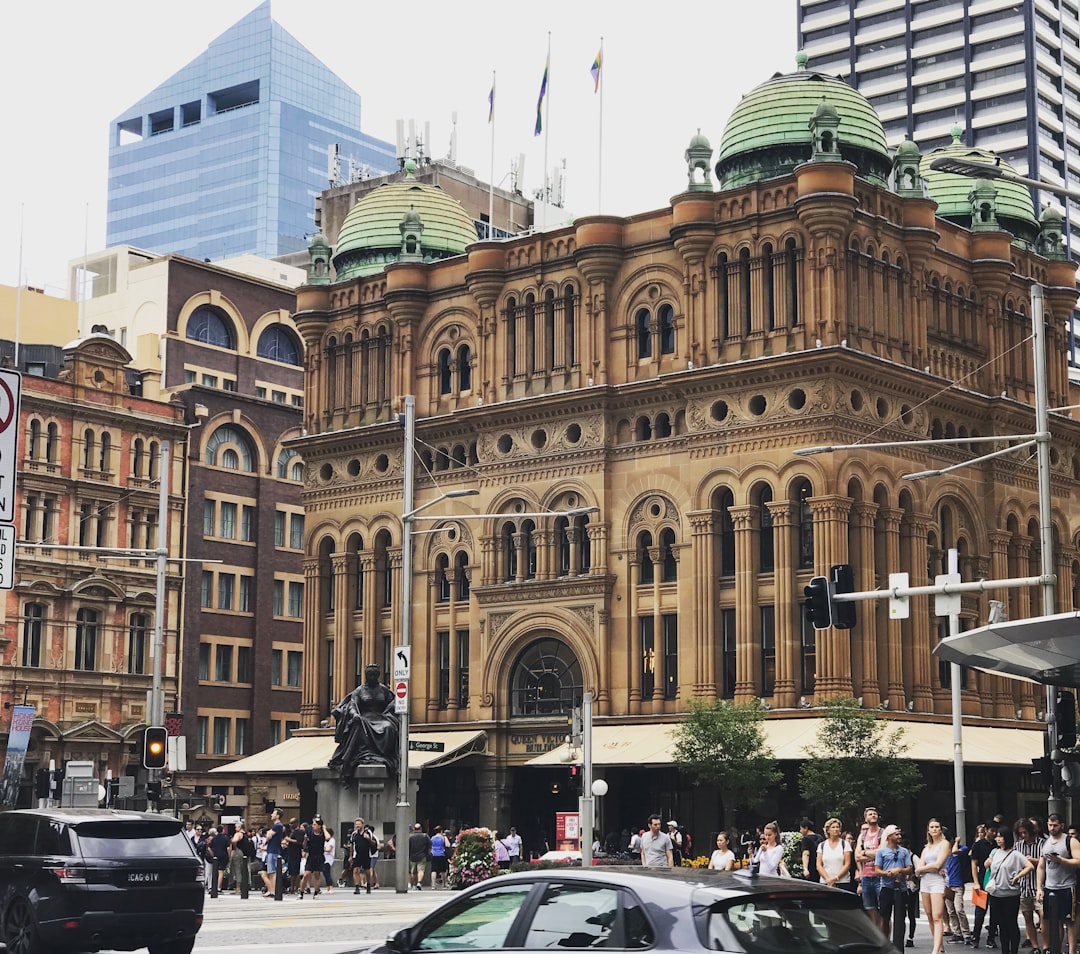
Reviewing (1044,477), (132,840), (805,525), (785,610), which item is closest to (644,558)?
(805,525)

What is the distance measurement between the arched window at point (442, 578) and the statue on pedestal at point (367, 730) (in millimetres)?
16931

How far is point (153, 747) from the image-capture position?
37.0m

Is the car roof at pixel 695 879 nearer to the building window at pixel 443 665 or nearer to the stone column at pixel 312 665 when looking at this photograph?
the building window at pixel 443 665

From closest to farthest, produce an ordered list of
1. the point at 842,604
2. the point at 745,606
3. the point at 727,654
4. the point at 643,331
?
the point at 842,604 → the point at 745,606 → the point at 727,654 → the point at 643,331

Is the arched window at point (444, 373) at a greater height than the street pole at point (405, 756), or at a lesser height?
greater

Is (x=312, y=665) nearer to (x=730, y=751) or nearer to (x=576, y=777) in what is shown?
(x=576, y=777)

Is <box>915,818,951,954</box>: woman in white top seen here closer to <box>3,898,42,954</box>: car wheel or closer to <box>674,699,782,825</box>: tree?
<box>3,898,42,954</box>: car wheel

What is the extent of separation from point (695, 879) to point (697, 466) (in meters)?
45.6

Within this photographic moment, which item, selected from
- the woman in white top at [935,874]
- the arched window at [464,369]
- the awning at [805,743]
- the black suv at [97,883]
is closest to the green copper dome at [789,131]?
the arched window at [464,369]

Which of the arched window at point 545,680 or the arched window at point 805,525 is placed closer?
the arched window at point 805,525

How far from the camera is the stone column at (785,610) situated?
54.5m

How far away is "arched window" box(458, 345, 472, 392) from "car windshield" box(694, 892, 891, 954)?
53.9 metres

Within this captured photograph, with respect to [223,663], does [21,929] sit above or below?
below

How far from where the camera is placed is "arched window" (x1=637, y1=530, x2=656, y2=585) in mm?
59031
